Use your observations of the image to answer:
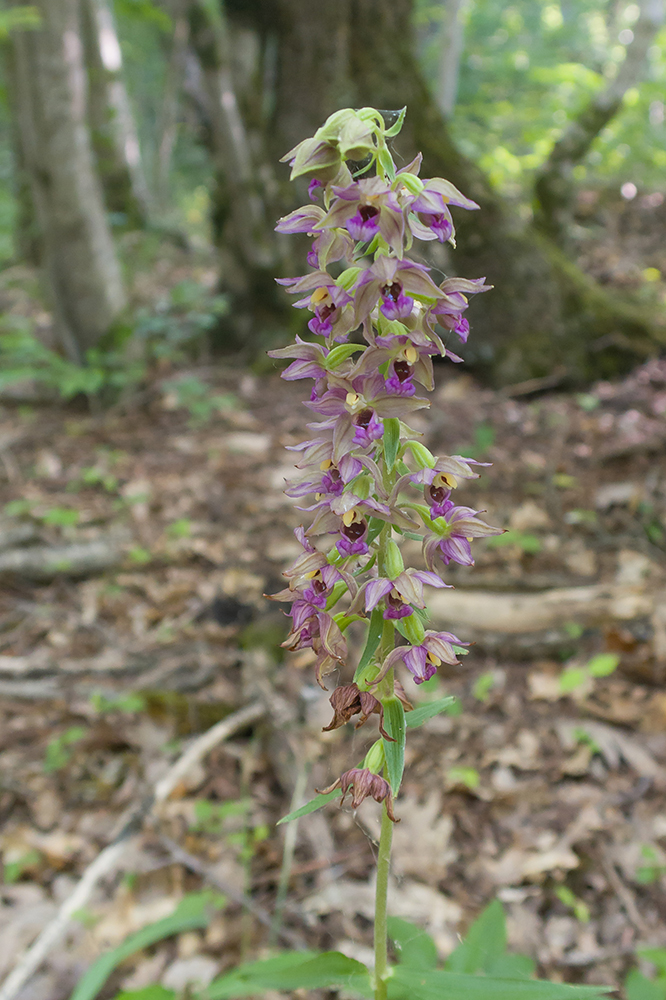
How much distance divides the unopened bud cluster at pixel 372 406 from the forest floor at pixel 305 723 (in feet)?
4.98

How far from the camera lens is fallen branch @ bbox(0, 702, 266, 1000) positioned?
2.26m

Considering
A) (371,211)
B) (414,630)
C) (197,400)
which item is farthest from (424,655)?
(197,400)

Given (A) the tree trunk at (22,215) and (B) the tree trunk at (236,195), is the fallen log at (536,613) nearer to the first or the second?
(B) the tree trunk at (236,195)

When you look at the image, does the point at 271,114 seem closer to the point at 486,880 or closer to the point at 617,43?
the point at 486,880

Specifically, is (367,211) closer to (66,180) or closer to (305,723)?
(305,723)

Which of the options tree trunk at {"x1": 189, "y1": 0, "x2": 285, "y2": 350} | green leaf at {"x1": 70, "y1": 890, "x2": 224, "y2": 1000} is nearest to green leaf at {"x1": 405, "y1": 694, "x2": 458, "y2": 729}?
green leaf at {"x1": 70, "y1": 890, "x2": 224, "y2": 1000}

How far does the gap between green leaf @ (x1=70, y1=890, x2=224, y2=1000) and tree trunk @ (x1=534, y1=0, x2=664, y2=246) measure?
6.55 meters

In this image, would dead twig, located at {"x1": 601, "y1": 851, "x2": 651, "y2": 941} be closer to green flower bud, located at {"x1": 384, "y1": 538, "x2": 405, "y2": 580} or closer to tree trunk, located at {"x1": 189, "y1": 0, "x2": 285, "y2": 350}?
green flower bud, located at {"x1": 384, "y1": 538, "x2": 405, "y2": 580}

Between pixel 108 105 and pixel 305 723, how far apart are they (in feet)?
35.2

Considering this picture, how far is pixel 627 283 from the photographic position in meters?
7.23

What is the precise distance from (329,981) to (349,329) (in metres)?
1.42

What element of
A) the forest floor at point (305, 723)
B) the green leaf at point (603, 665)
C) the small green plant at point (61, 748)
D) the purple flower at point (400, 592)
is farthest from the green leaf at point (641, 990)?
the small green plant at point (61, 748)

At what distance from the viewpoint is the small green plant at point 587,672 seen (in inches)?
128

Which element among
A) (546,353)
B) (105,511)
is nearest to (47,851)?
(105,511)
